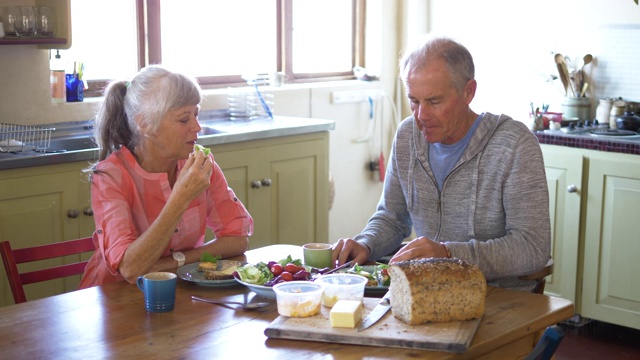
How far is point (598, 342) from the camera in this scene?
13.0ft

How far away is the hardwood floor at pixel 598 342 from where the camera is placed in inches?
149

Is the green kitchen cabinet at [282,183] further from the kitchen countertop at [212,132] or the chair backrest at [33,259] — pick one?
the chair backrest at [33,259]

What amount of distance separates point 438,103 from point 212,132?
1.73m

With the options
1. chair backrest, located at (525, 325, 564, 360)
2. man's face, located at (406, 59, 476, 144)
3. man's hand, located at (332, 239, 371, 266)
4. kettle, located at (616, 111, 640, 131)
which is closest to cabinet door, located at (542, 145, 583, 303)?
kettle, located at (616, 111, 640, 131)

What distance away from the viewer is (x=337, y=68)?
5.23 metres

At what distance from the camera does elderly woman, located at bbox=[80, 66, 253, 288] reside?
89.2 inches

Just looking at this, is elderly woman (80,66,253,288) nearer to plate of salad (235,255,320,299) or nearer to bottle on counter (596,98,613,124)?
plate of salad (235,255,320,299)

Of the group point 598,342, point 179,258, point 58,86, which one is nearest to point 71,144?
point 58,86

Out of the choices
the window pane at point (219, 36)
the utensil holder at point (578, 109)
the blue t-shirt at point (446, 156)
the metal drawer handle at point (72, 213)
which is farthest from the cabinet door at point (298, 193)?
the blue t-shirt at point (446, 156)

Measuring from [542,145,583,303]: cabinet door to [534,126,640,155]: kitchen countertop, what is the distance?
0.12ft

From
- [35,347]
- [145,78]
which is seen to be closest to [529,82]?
[145,78]

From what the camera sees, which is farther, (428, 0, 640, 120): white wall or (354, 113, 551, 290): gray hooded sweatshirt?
(428, 0, 640, 120): white wall

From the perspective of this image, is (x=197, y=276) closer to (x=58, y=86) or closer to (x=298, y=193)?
(x=58, y=86)

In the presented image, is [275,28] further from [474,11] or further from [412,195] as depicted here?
[412,195]
